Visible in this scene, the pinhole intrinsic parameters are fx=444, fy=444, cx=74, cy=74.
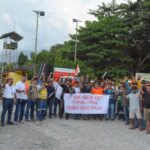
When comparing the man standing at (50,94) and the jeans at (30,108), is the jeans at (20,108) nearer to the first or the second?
the jeans at (30,108)

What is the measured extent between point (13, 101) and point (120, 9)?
37062 mm

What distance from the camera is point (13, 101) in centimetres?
1669

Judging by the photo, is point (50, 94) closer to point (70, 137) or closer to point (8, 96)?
point (8, 96)

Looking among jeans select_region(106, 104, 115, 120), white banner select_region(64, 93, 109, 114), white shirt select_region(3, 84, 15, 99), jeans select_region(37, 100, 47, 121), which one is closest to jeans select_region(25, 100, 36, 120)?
jeans select_region(37, 100, 47, 121)

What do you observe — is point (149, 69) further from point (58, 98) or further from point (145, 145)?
point (145, 145)

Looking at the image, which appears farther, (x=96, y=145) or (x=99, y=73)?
(x=99, y=73)

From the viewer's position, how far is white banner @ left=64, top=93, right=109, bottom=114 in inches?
794

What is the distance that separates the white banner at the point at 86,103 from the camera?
20.2m

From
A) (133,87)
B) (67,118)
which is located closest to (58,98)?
(67,118)

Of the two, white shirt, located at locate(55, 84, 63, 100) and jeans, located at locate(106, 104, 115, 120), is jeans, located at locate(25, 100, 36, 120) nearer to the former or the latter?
white shirt, located at locate(55, 84, 63, 100)

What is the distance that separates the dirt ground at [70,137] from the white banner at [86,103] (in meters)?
2.34

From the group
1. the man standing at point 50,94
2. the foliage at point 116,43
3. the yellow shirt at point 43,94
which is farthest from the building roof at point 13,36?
the yellow shirt at point 43,94

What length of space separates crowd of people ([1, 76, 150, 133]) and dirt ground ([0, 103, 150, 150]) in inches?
24.6

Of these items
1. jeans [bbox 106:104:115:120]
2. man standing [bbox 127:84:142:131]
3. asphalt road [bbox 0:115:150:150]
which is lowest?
asphalt road [bbox 0:115:150:150]
